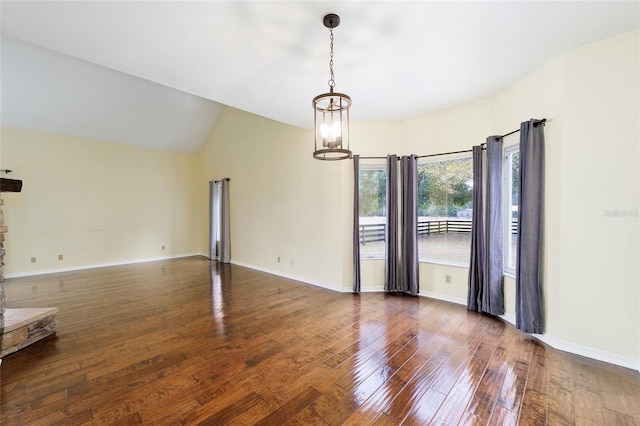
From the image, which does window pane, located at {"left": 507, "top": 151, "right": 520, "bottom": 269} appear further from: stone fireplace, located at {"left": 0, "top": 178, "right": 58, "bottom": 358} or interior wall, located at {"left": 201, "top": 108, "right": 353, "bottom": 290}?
stone fireplace, located at {"left": 0, "top": 178, "right": 58, "bottom": 358}

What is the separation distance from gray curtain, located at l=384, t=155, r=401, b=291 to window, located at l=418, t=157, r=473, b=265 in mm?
397

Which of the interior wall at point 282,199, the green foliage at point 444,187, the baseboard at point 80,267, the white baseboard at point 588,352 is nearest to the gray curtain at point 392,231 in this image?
the green foliage at point 444,187

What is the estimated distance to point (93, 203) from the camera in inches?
251

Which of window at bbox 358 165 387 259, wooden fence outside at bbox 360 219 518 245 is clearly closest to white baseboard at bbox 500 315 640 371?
wooden fence outside at bbox 360 219 518 245

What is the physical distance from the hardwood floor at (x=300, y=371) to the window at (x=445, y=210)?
823 mm

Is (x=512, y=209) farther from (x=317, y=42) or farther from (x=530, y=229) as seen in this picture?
(x=317, y=42)

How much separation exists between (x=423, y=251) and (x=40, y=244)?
7813 millimetres

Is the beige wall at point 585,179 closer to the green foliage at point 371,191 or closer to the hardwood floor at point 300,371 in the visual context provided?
the hardwood floor at point 300,371

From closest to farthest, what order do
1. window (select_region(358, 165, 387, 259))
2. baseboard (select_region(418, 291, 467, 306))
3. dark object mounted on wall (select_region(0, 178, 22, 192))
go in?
dark object mounted on wall (select_region(0, 178, 22, 192))
baseboard (select_region(418, 291, 467, 306))
window (select_region(358, 165, 387, 259))

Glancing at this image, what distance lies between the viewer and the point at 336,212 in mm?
4590

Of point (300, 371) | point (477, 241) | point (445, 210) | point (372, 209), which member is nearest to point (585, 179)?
point (477, 241)

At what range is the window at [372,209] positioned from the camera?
4.55m

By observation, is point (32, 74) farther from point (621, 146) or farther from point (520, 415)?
point (621, 146)

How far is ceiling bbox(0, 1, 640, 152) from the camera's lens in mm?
1954
